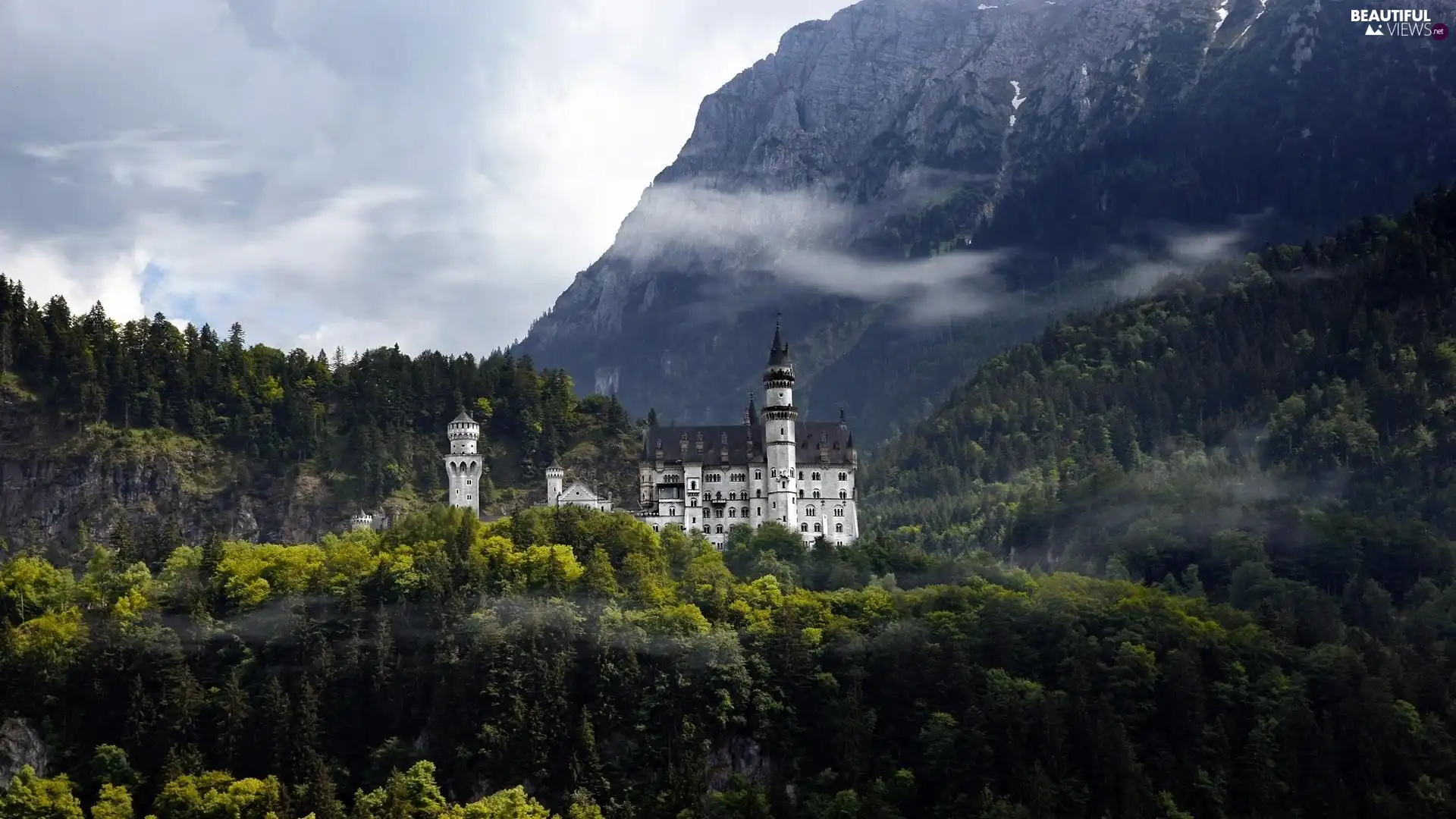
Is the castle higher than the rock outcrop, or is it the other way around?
the castle

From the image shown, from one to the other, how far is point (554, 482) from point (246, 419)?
30.9 m

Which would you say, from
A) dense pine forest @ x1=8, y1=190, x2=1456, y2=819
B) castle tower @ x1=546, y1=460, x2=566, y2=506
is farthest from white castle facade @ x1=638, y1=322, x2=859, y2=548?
castle tower @ x1=546, y1=460, x2=566, y2=506

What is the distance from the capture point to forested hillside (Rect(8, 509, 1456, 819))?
105 m

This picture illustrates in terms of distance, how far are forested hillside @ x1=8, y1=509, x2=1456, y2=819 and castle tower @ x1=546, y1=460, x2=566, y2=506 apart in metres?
16.6

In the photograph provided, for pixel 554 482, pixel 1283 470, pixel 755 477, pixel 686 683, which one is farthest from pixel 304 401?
pixel 1283 470

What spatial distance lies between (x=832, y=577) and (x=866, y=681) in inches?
553

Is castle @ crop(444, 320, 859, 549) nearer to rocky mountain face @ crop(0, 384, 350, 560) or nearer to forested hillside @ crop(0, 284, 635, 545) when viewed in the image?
forested hillside @ crop(0, 284, 635, 545)

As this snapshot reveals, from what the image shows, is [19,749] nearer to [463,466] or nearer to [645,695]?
[645,695]

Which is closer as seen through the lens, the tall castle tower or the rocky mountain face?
the tall castle tower

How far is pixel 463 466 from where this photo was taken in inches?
5674

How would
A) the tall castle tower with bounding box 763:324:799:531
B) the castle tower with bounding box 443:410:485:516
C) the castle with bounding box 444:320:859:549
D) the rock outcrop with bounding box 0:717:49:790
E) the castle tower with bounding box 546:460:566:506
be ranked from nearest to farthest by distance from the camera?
the rock outcrop with bounding box 0:717:49:790 → the tall castle tower with bounding box 763:324:799:531 → the castle with bounding box 444:320:859:549 → the castle tower with bounding box 546:460:566:506 → the castle tower with bounding box 443:410:485:516

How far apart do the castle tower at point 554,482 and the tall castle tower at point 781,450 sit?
55.7 ft

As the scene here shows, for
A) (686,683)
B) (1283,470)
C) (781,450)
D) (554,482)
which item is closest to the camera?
(686,683)

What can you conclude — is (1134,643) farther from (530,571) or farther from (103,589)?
(103,589)
